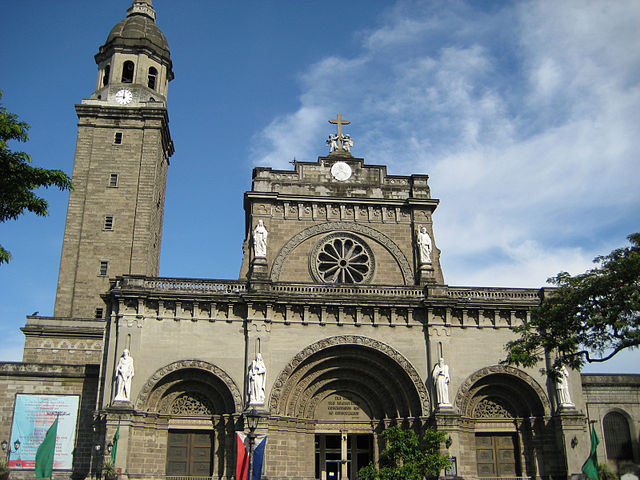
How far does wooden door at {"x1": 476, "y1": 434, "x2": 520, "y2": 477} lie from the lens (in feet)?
98.0

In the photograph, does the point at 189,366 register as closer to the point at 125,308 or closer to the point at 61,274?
the point at 125,308

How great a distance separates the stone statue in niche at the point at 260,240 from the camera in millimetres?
32156

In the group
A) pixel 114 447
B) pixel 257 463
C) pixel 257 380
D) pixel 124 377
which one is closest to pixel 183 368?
pixel 124 377

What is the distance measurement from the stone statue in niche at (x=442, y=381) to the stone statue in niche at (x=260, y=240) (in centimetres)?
987

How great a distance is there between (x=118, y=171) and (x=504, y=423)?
27.0 meters

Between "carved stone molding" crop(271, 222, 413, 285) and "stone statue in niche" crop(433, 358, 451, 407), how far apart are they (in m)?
5.08

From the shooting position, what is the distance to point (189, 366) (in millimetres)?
28781

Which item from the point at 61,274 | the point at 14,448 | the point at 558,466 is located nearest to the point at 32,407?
the point at 14,448

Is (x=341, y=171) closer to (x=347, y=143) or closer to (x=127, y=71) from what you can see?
(x=347, y=143)

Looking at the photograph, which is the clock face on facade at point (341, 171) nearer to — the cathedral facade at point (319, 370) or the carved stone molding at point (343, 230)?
the cathedral facade at point (319, 370)

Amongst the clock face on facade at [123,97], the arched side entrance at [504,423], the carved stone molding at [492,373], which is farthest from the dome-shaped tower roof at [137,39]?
the arched side entrance at [504,423]

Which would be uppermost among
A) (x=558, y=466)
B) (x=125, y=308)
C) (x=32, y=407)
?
(x=125, y=308)

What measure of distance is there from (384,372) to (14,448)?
17.1 metres

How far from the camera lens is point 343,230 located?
112 ft
